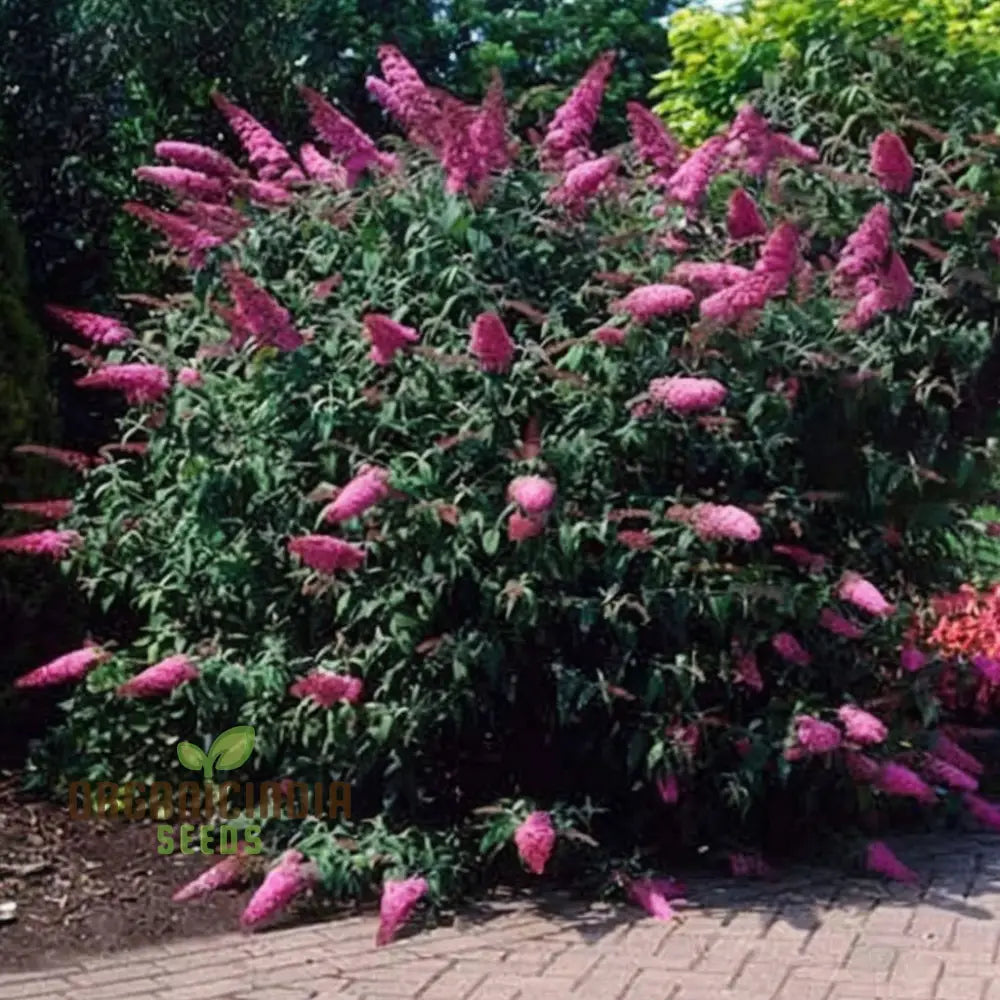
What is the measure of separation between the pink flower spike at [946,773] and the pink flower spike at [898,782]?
217 millimetres

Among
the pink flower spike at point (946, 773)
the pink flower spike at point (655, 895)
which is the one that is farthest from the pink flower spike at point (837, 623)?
the pink flower spike at point (655, 895)

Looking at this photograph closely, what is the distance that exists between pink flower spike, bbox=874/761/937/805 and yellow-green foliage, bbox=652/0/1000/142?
8.32ft

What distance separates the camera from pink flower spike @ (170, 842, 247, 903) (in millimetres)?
5117

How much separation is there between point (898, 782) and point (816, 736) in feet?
1.44

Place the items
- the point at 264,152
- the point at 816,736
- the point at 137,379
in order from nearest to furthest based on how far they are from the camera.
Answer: the point at 816,736
the point at 137,379
the point at 264,152

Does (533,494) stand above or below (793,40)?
below

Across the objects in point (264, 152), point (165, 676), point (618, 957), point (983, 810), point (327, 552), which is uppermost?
point (264, 152)

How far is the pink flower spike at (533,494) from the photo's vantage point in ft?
15.7

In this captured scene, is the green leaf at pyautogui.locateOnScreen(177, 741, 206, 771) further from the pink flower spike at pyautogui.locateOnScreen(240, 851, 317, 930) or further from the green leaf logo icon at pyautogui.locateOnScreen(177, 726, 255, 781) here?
the pink flower spike at pyautogui.locateOnScreen(240, 851, 317, 930)

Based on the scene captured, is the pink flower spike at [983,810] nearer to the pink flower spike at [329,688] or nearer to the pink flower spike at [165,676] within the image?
the pink flower spike at [329,688]

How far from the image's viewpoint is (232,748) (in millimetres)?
5520

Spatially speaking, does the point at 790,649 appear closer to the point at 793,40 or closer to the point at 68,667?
the point at 68,667

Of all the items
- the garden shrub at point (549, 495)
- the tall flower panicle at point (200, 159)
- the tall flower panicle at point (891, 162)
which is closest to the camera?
the garden shrub at point (549, 495)

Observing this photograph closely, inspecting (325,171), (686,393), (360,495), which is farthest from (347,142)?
(686,393)
